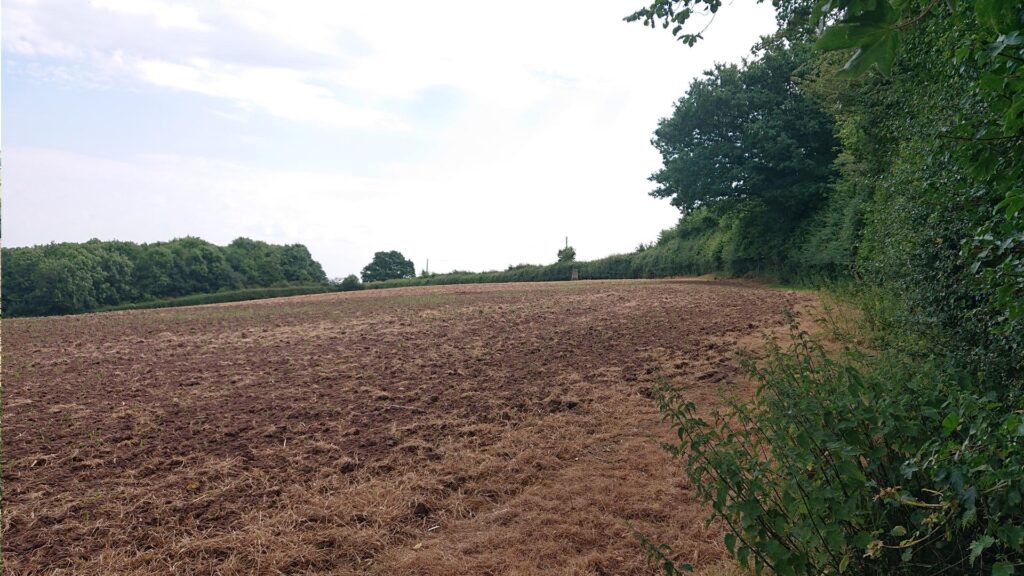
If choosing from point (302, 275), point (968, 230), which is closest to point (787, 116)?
point (968, 230)

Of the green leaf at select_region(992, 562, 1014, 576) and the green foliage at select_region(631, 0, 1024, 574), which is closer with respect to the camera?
the green leaf at select_region(992, 562, 1014, 576)

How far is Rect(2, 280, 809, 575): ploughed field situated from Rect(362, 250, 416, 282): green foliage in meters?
61.5

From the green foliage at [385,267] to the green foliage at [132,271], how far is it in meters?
6.11

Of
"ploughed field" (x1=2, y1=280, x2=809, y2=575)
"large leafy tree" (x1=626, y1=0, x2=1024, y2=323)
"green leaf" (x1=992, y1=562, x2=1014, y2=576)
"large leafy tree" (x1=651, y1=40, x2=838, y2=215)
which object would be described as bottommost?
"ploughed field" (x1=2, y1=280, x2=809, y2=575)

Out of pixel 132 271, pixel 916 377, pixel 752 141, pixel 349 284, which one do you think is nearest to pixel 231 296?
pixel 349 284

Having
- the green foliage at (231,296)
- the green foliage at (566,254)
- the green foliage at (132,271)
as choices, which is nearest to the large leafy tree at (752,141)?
the green foliage at (566,254)

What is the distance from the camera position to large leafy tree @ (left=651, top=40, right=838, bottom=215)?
24.0m

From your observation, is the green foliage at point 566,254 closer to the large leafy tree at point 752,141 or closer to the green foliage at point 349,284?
the green foliage at point 349,284

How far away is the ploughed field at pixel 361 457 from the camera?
3803 millimetres

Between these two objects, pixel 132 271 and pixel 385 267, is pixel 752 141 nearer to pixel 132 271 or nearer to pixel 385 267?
pixel 132 271

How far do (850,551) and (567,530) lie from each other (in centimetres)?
210

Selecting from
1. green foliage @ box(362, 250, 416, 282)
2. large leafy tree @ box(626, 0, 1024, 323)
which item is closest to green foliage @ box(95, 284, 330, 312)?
green foliage @ box(362, 250, 416, 282)

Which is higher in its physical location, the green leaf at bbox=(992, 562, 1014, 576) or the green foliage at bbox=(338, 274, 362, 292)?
the green foliage at bbox=(338, 274, 362, 292)

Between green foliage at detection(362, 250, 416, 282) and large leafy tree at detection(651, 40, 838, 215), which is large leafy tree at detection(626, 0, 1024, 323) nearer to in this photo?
large leafy tree at detection(651, 40, 838, 215)
